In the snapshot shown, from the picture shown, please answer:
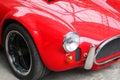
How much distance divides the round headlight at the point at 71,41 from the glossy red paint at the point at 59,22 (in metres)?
0.05

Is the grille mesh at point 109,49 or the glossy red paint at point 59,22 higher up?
the glossy red paint at point 59,22

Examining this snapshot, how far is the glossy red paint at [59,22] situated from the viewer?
10.0 ft

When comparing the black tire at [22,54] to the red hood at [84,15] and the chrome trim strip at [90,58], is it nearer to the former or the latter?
the red hood at [84,15]

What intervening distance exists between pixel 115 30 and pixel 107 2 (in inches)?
24.7

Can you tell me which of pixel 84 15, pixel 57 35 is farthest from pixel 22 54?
pixel 84 15

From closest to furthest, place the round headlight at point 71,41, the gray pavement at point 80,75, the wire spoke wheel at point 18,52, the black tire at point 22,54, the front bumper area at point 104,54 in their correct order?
1. the round headlight at point 71,41
2. the front bumper area at point 104,54
3. the black tire at point 22,54
4. the wire spoke wheel at point 18,52
5. the gray pavement at point 80,75

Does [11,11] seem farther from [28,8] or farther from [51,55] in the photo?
[51,55]

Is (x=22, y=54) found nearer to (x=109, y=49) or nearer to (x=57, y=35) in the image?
(x=57, y=35)

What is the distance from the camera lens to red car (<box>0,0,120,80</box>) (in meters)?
3.05

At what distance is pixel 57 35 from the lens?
3006mm

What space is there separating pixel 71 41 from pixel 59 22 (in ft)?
0.90

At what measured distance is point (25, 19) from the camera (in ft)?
10.5

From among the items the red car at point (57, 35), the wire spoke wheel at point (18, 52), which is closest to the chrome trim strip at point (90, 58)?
the red car at point (57, 35)

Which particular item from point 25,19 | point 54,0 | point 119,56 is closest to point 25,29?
point 25,19
